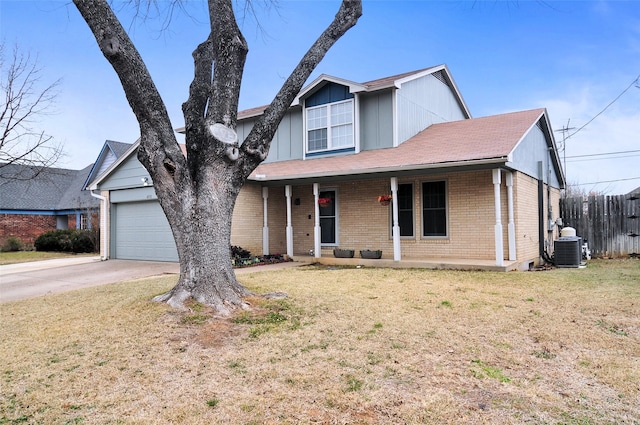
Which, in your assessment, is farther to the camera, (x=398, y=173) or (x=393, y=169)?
(x=398, y=173)

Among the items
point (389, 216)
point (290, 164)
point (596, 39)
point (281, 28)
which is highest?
point (596, 39)

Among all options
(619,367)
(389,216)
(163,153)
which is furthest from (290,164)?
(619,367)

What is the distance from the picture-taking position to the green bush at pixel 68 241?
20875mm

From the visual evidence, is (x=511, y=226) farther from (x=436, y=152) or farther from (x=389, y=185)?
(x=389, y=185)

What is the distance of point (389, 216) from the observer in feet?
43.8

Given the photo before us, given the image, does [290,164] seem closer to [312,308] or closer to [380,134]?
[380,134]

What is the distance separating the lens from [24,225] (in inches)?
1045

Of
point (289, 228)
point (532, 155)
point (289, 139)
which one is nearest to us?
point (532, 155)

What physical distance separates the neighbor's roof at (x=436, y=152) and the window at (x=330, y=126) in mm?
581

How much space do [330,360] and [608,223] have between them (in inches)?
581

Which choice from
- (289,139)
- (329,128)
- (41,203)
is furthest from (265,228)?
(41,203)

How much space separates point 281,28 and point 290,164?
707 centimetres

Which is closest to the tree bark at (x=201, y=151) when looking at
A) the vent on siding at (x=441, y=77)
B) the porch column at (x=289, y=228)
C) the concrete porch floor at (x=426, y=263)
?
the concrete porch floor at (x=426, y=263)

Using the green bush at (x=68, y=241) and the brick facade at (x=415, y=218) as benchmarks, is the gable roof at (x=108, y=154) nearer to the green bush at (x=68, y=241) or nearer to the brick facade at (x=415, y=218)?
the green bush at (x=68, y=241)
